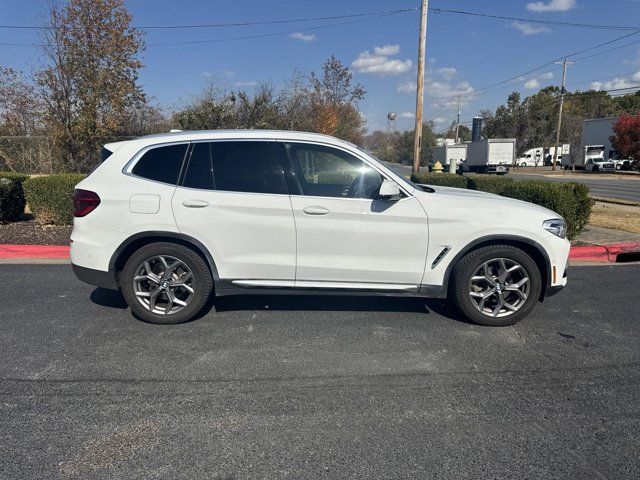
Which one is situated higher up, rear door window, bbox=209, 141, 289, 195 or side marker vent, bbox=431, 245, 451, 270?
rear door window, bbox=209, 141, 289, 195

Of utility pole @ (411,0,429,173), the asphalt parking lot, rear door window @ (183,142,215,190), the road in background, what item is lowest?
the asphalt parking lot

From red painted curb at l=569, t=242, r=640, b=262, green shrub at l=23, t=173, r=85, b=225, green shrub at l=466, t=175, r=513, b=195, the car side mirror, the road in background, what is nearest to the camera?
the car side mirror

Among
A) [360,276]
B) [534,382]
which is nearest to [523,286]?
[534,382]

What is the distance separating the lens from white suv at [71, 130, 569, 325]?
13.8 ft

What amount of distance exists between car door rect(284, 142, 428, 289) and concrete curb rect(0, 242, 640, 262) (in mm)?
4588

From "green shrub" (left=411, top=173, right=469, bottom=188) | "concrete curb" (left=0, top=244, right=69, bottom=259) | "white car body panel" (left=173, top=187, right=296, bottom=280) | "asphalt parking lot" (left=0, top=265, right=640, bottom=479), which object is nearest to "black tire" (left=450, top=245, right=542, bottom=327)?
"asphalt parking lot" (left=0, top=265, right=640, bottom=479)

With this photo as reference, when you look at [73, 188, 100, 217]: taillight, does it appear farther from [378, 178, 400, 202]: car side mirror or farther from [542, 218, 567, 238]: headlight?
[542, 218, 567, 238]: headlight

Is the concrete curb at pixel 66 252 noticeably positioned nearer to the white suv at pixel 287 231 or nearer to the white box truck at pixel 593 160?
the white suv at pixel 287 231

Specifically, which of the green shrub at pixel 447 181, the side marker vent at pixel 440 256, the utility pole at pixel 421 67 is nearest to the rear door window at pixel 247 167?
the side marker vent at pixel 440 256

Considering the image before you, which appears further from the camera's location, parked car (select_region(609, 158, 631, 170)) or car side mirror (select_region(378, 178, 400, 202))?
parked car (select_region(609, 158, 631, 170))

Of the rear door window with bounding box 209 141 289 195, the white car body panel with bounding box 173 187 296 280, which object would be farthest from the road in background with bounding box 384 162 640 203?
the white car body panel with bounding box 173 187 296 280

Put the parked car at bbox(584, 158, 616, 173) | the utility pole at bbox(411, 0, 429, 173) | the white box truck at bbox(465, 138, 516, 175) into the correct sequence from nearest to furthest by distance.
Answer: the utility pole at bbox(411, 0, 429, 173) < the white box truck at bbox(465, 138, 516, 175) < the parked car at bbox(584, 158, 616, 173)

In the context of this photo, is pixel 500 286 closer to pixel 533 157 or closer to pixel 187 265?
pixel 187 265

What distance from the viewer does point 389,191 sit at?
4.13m
